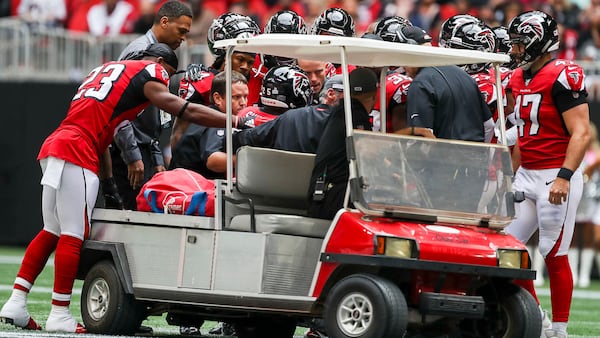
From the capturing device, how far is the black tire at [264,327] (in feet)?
29.3

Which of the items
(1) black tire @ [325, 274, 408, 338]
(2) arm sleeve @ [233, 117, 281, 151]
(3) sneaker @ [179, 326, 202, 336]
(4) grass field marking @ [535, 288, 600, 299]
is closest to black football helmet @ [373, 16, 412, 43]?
(2) arm sleeve @ [233, 117, 281, 151]

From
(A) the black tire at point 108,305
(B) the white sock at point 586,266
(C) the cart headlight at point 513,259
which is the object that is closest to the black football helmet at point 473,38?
(C) the cart headlight at point 513,259

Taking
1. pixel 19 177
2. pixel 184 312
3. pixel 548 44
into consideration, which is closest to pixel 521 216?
pixel 548 44

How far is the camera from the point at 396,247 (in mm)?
7664

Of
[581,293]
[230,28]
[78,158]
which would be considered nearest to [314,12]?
[581,293]

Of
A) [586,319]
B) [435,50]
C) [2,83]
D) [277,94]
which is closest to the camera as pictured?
[435,50]

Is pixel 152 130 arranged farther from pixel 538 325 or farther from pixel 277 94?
pixel 538 325

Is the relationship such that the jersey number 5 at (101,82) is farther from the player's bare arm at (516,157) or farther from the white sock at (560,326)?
the white sock at (560,326)

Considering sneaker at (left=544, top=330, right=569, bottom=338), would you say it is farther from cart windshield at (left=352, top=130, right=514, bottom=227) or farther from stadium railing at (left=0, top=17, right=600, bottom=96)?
stadium railing at (left=0, top=17, right=600, bottom=96)

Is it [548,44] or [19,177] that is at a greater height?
[548,44]

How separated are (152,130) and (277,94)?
1.54m

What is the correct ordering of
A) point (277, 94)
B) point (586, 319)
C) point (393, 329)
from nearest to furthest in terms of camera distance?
point (393, 329) → point (277, 94) → point (586, 319)

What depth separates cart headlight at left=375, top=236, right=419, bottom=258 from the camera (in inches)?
301

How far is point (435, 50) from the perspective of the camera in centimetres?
820
